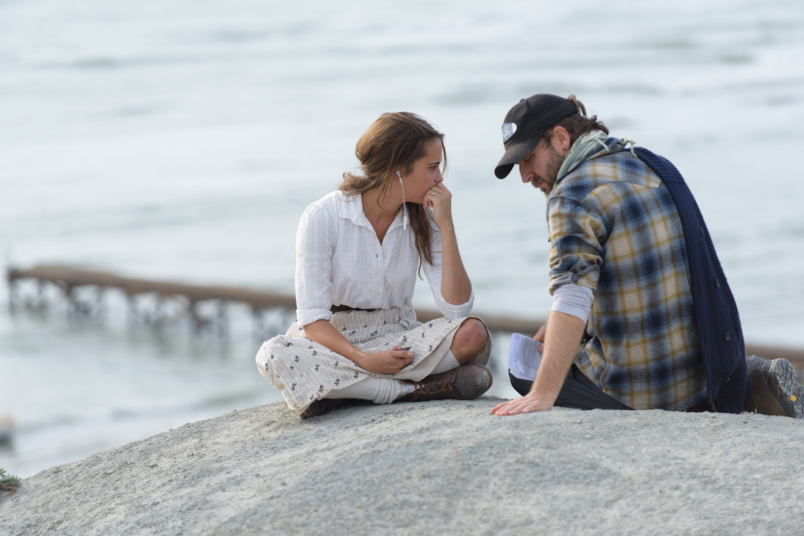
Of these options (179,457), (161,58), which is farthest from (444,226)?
(161,58)

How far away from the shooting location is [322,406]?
3459mm

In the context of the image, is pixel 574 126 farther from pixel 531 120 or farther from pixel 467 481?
pixel 467 481

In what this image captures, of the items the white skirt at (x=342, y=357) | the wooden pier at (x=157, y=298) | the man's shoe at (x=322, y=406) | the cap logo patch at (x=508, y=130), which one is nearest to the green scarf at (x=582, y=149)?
Result: the cap logo patch at (x=508, y=130)

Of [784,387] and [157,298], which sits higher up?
[784,387]

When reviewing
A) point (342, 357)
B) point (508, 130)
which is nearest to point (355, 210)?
point (342, 357)

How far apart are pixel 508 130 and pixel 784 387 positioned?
63.2 inches

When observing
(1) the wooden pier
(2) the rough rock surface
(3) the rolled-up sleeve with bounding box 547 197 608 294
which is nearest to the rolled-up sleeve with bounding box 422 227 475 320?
(2) the rough rock surface

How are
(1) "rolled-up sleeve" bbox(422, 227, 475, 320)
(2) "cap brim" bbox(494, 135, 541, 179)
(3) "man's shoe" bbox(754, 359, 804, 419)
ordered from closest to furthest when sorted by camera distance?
(2) "cap brim" bbox(494, 135, 541, 179)
(3) "man's shoe" bbox(754, 359, 804, 419)
(1) "rolled-up sleeve" bbox(422, 227, 475, 320)

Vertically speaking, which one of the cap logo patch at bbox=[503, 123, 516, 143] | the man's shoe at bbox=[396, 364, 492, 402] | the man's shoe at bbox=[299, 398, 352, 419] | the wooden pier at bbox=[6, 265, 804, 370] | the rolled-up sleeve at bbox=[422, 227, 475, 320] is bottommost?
the wooden pier at bbox=[6, 265, 804, 370]

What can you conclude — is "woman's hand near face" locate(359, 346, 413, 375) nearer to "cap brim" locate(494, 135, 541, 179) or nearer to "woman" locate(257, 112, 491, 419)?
"woman" locate(257, 112, 491, 419)

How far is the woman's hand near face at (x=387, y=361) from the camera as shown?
3.30 metres

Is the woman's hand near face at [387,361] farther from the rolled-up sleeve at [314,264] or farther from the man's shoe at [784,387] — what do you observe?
the man's shoe at [784,387]

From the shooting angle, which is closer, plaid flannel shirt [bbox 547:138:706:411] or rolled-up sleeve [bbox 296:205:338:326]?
plaid flannel shirt [bbox 547:138:706:411]

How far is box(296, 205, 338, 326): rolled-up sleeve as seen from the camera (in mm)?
3299
